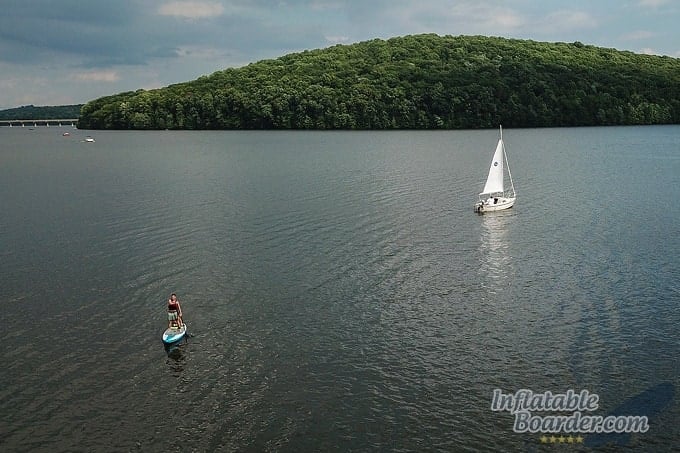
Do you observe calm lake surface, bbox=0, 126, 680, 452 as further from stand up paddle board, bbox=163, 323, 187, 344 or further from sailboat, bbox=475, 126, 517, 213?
sailboat, bbox=475, 126, 517, 213

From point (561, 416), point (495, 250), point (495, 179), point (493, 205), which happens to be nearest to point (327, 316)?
point (561, 416)

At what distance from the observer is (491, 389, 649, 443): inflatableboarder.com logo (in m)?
25.2

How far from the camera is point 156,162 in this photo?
127 metres

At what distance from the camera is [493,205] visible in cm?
6931

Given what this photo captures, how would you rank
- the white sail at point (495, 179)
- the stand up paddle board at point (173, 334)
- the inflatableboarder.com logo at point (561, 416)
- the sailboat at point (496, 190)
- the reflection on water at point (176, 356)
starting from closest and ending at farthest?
1. the inflatableboarder.com logo at point (561, 416)
2. the reflection on water at point (176, 356)
3. the stand up paddle board at point (173, 334)
4. the sailboat at point (496, 190)
5. the white sail at point (495, 179)

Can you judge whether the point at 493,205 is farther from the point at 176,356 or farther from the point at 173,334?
the point at 176,356

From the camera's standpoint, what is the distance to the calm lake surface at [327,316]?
25594 mm

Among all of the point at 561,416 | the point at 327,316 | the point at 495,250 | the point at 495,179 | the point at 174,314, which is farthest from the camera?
the point at 495,179

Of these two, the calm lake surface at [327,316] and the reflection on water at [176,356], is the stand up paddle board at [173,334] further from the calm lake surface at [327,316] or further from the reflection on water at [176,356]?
the calm lake surface at [327,316]

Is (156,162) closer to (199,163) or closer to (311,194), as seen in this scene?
(199,163)

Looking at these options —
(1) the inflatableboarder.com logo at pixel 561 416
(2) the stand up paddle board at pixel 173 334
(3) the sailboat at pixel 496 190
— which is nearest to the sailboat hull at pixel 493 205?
(3) the sailboat at pixel 496 190

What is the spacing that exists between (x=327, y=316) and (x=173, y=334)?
9.28 metres

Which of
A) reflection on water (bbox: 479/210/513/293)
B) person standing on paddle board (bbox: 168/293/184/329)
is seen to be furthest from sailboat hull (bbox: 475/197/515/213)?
person standing on paddle board (bbox: 168/293/184/329)

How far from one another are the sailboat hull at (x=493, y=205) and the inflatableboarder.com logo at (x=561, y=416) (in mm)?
42316
